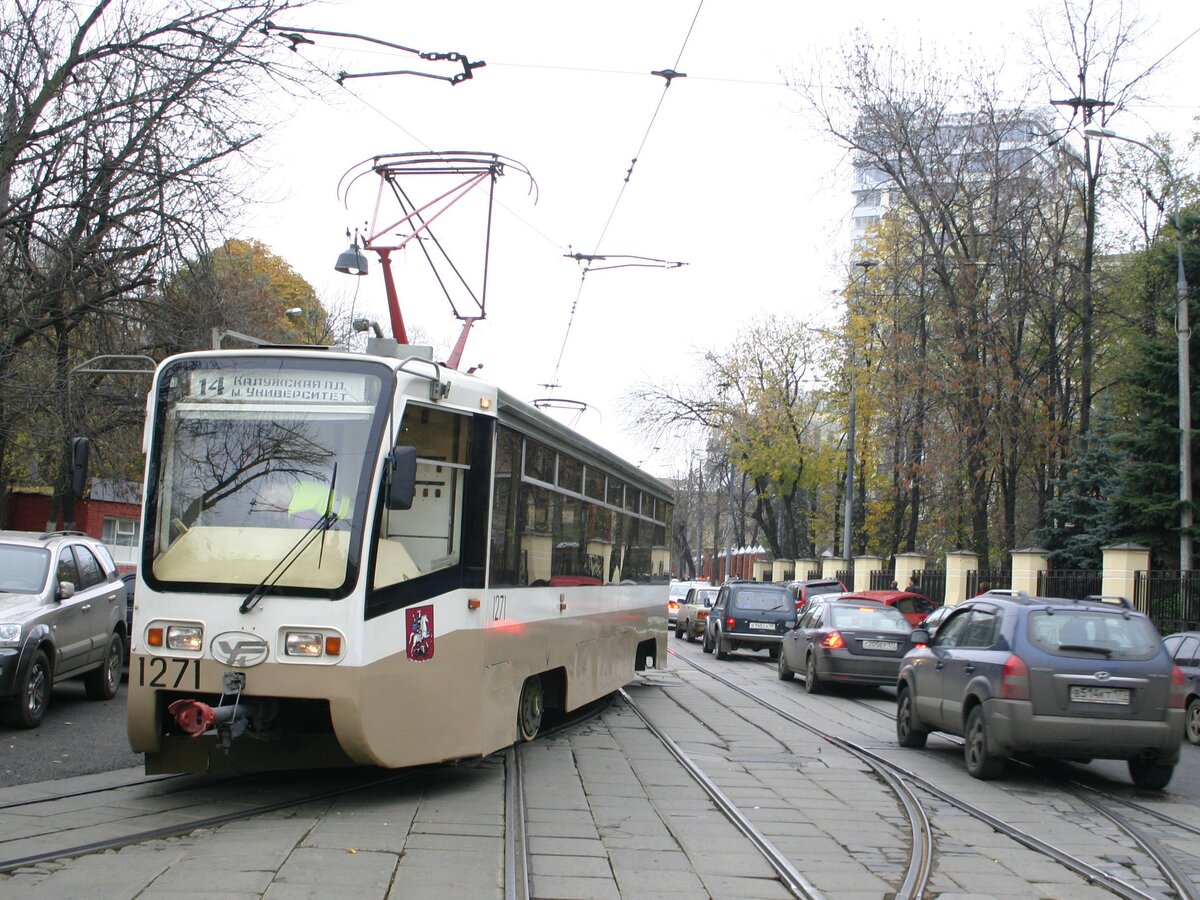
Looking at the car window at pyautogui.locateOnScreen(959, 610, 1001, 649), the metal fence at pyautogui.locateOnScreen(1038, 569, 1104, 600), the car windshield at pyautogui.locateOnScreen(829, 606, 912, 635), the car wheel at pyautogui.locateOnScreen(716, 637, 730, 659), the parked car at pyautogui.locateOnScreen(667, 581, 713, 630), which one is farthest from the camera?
the parked car at pyautogui.locateOnScreen(667, 581, 713, 630)

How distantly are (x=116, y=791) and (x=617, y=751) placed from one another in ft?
15.3

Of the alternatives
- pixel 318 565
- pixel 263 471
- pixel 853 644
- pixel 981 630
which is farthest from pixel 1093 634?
pixel 853 644

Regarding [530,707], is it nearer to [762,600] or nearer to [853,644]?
[853,644]

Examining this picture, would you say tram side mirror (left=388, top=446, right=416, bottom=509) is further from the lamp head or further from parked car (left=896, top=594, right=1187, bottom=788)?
the lamp head

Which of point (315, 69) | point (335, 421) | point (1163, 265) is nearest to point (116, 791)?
point (335, 421)

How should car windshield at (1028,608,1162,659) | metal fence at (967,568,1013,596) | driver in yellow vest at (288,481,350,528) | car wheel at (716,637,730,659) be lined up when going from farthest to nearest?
metal fence at (967,568,1013,596), car wheel at (716,637,730,659), car windshield at (1028,608,1162,659), driver in yellow vest at (288,481,350,528)

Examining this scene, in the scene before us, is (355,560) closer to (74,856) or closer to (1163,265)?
(74,856)

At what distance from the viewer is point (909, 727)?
13.2 m

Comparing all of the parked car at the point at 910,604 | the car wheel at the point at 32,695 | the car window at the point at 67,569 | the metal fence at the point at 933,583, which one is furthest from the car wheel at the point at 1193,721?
the metal fence at the point at 933,583

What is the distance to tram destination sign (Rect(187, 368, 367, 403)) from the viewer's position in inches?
338

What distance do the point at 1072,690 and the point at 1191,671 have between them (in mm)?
6312

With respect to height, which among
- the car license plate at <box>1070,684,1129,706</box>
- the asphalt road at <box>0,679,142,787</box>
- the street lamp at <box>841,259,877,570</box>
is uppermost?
the street lamp at <box>841,259,877,570</box>

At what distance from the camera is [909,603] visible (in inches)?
1020

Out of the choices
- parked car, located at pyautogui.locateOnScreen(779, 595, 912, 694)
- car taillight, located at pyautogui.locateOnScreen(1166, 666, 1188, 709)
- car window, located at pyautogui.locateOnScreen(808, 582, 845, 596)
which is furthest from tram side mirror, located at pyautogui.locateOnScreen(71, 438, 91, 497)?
car window, located at pyautogui.locateOnScreen(808, 582, 845, 596)
